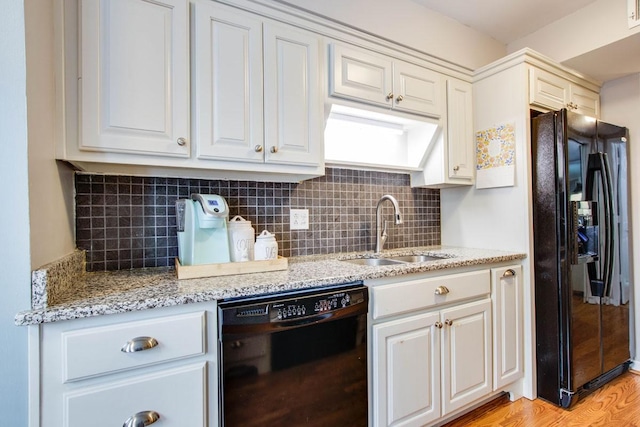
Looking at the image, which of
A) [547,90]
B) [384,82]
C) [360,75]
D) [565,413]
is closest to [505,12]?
[547,90]

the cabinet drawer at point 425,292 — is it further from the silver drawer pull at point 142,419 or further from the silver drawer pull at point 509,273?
the silver drawer pull at point 142,419

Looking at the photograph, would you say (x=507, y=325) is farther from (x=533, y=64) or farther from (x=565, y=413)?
(x=533, y=64)

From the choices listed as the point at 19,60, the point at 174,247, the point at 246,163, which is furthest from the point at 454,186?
the point at 19,60

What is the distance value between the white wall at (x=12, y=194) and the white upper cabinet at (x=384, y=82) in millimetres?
1187

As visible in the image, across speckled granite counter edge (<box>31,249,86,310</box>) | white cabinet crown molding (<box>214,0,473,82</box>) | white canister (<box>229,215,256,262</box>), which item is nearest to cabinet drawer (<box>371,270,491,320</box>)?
white canister (<box>229,215,256,262</box>)

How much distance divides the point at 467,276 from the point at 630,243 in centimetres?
162

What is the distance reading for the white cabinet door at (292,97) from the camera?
4.76 feet

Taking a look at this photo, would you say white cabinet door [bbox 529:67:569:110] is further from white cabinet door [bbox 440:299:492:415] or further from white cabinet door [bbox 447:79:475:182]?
white cabinet door [bbox 440:299:492:415]

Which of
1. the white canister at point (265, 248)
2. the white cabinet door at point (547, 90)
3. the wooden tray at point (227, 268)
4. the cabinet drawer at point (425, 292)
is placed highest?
the white cabinet door at point (547, 90)

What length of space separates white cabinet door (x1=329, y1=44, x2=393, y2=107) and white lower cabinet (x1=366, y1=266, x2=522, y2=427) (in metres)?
0.98

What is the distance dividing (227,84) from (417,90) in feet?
3.80

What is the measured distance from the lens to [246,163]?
55.7 inches

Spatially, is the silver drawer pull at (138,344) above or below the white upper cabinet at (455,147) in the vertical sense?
below

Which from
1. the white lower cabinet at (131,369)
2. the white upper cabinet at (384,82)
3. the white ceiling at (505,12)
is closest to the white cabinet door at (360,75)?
the white upper cabinet at (384,82)
